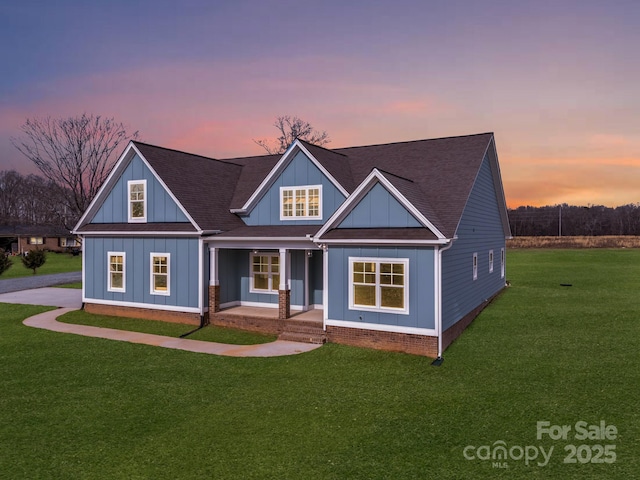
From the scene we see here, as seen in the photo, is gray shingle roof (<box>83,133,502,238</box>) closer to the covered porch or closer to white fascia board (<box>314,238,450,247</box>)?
white fascia board (<box>314,238,450,247</box>)

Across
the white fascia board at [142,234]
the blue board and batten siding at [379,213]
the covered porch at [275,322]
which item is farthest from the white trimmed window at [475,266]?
the white fascia board at [142,234]

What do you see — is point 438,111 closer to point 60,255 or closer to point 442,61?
point 442,61

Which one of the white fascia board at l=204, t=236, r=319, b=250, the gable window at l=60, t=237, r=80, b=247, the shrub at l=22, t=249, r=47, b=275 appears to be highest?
the white fascia board at l=204, t=236, r=319, b=250

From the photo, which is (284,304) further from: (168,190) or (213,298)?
(168,190)

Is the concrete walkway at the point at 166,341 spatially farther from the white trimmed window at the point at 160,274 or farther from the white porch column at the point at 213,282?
the white trimmed window at the point at 160,274

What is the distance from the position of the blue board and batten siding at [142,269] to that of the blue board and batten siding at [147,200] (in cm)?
100

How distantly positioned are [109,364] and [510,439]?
10721mm

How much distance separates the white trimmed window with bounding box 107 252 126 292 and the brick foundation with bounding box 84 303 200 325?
35.2 inches

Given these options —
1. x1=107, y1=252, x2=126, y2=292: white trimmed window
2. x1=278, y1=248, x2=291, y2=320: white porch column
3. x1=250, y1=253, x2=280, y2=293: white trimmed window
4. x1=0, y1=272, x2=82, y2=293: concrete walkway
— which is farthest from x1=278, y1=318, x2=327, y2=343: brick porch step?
x1=0, y1=272, x2=82, y2=293: concrete walkway

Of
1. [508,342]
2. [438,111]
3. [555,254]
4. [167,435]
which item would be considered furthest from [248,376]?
[555,254]

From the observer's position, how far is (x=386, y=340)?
1377 cm

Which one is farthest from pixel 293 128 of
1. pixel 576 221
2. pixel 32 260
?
pixel 576 221

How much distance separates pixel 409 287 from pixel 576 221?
146 m

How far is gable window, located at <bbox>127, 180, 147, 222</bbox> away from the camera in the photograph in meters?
19.3
